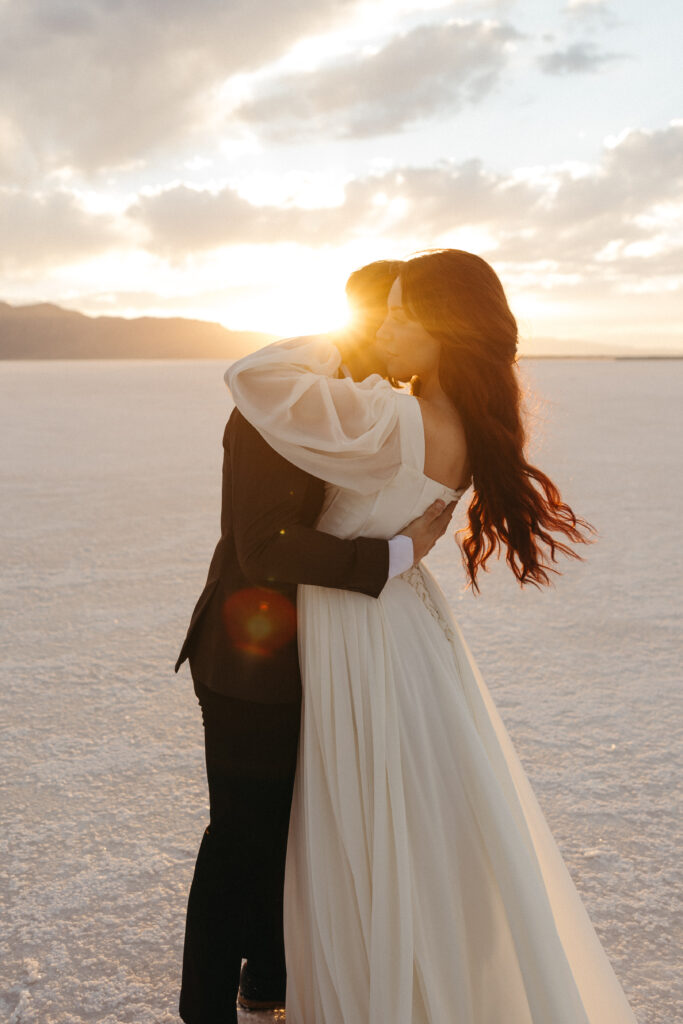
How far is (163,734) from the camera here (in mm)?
3627

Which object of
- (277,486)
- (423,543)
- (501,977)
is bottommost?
(501,977)

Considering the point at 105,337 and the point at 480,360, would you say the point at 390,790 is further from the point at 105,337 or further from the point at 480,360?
the point at 105,337

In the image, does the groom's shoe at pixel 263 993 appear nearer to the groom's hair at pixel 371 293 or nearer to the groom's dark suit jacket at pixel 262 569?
the groom's dark suit jacket at pixel 262 569

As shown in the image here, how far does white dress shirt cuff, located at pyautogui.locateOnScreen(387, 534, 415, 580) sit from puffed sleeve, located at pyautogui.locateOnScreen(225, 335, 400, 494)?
0.13m

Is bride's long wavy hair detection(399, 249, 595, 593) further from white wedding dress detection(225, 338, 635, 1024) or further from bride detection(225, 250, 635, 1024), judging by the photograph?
white wedding dress detection(225, 338, 635, 1024)

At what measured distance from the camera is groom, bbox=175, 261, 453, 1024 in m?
1.73

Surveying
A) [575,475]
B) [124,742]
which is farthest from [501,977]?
[575,475]

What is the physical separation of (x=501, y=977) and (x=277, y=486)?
47.4 inches

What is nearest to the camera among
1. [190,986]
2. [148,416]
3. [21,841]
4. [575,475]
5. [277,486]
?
[277,486]

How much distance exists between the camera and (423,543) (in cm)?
186

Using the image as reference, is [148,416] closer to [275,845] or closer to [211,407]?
[211,407]

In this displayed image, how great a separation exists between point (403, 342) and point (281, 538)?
560mm

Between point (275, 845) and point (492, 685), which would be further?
point (492, 685)

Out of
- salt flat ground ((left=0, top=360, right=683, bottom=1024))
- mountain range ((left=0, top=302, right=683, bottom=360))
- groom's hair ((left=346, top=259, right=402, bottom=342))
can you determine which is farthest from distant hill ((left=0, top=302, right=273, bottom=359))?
groom's hair ((left=346, top=259, right=402, bottom=342))
